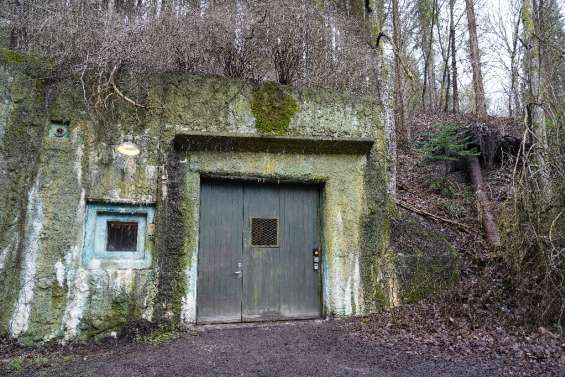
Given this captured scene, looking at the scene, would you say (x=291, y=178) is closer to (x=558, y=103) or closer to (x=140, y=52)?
A: (x=140, y=52)

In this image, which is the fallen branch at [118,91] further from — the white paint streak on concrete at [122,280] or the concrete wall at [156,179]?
the white paint streak on concrete at [122,280]

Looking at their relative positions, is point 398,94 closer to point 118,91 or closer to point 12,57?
point 118,91

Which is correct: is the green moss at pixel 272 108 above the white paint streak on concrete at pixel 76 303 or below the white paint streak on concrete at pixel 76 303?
above

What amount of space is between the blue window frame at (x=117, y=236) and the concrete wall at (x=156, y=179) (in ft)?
0.31

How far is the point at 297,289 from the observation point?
238 inches

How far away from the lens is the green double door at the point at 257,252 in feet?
18.9

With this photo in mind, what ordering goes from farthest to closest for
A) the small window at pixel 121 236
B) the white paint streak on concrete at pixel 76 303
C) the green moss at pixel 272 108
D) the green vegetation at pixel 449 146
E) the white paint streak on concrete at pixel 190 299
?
1. the green vegetation at pixel 449 146
2. the green moss at pixel 272 108
3. the white paint streak on concrete at pixel 190 299
4. the small window at pixel 121 236
5. the white paint streak on concrete at pixel 76 303

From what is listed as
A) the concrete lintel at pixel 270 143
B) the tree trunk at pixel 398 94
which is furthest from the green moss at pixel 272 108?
the tree trunk at pixel 398 94

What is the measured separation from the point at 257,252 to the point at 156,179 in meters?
1.74

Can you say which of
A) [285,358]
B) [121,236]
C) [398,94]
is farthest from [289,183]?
[398,94]

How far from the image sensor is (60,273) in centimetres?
495

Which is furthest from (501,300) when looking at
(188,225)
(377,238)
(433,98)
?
(433,98)

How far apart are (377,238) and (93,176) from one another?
4028 mm

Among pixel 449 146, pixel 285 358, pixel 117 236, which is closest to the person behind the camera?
pixel 285 358
